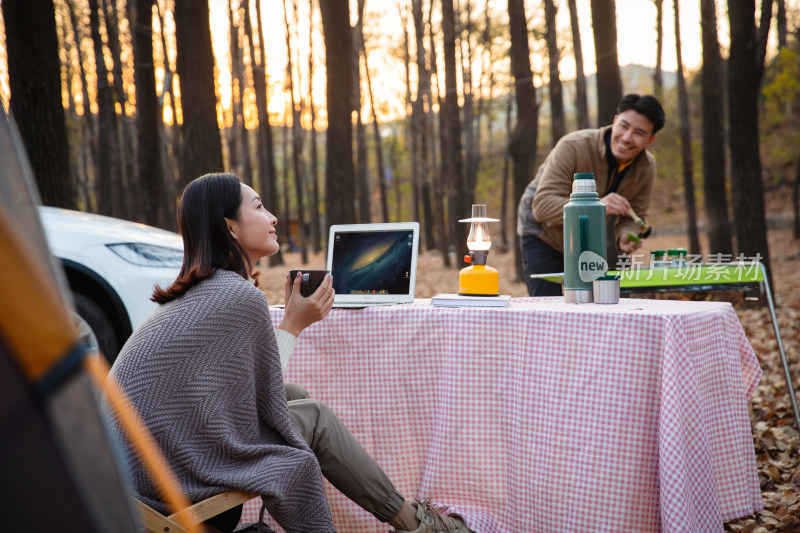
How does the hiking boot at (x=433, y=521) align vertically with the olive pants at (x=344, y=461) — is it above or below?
below

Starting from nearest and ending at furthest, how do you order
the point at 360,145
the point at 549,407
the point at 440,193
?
the point at 549,407 → the point at 440,193 → the point at 360,145

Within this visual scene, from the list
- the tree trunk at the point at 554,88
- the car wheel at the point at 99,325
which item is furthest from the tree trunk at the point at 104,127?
the car wheel at the point at 99,325

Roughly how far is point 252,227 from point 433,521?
134cm

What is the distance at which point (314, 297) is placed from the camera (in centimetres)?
292

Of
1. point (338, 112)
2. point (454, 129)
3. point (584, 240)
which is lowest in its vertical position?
point (584, 240)

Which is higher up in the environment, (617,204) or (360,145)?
(360,145)

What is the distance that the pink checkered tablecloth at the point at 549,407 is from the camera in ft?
8.60

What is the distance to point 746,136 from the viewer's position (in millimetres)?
9125

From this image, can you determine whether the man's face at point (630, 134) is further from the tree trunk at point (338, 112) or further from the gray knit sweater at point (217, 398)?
the tree trunk at point (338, 112)

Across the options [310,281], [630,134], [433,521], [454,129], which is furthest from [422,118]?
[433,521]

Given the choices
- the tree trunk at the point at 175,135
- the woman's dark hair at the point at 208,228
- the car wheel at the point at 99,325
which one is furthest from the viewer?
the tree trunk at the point at 175,135

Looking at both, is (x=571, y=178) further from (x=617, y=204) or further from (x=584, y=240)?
(x=584, y=240)

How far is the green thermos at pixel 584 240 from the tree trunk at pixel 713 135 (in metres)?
9.17

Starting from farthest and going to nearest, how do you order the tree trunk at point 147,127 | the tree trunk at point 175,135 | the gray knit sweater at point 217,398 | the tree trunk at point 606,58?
the tree trunk at point 175,135
the tree trunk at point 147,127
the tree trunk at point 606,58
the gray knit sweater at point 217,398
